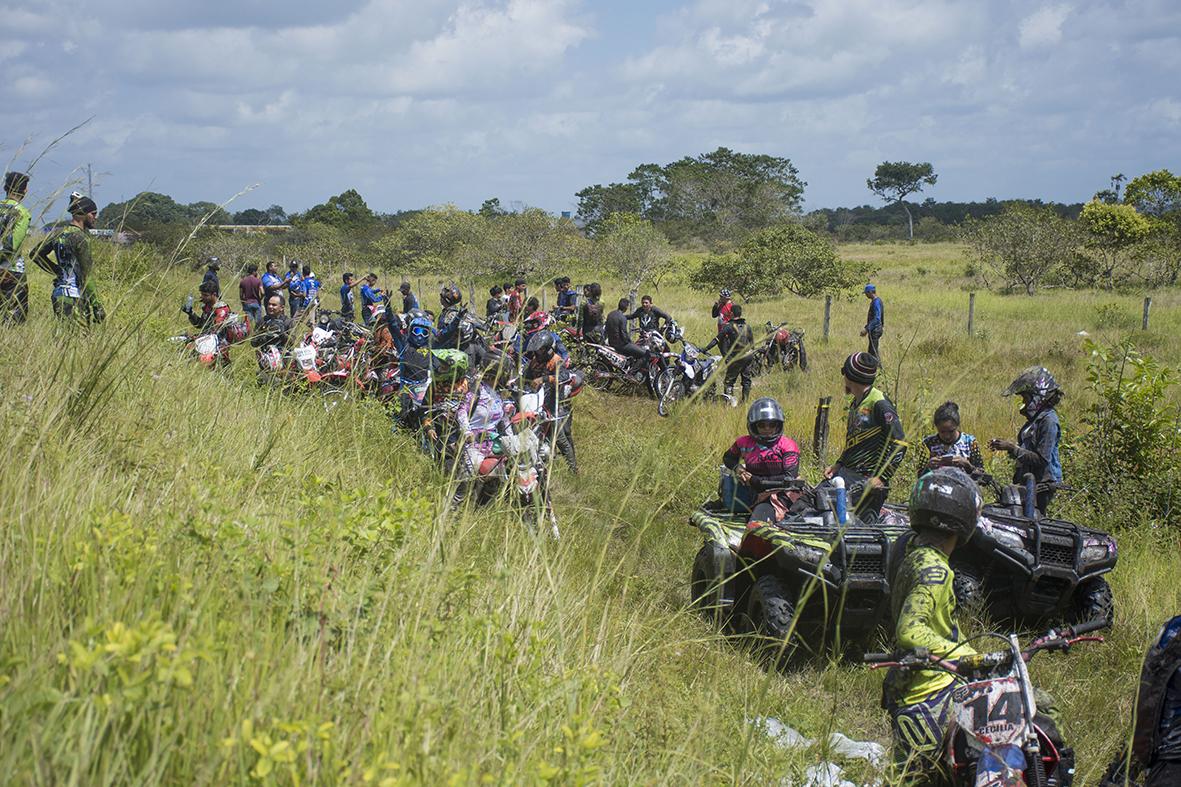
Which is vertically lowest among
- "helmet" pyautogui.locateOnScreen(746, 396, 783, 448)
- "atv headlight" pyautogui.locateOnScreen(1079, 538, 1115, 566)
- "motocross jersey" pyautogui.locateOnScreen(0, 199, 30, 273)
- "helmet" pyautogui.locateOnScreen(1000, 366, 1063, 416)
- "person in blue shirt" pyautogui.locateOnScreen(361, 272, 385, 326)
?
"atv headlight" pyautogui.locateOnScreen(1079, 538, 1115, 566)

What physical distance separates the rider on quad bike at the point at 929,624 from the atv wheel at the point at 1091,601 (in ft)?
7.49

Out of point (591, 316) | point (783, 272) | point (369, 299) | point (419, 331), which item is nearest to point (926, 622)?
point (419, 331)

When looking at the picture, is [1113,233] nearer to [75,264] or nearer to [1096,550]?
[1096,550]

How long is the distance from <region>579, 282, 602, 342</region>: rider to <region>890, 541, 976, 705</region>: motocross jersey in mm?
11280

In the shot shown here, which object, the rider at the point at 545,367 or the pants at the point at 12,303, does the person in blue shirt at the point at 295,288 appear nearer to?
the rider at the point at 545,367

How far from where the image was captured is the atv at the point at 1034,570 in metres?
5.51

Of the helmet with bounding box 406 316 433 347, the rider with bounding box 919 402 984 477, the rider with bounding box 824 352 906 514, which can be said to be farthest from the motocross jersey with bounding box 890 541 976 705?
the helmet with bounding box 406 316 433 347

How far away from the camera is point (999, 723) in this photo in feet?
10.8

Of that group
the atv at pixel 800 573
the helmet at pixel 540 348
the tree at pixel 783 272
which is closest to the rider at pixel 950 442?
the atv at pixel 800 573

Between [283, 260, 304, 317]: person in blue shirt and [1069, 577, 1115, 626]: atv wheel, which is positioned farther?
[283, 260, 304, 317]: person in blue shirt

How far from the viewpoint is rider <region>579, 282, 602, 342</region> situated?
14959mm

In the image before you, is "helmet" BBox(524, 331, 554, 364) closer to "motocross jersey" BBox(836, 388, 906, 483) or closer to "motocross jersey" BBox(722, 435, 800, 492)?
"motocross jersey" BBox(722, 435, 800, 492)

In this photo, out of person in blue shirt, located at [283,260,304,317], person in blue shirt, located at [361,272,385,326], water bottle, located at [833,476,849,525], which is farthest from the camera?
person in blue shirt, located at [283,260,304,317]

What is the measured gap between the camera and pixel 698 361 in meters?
14.7
